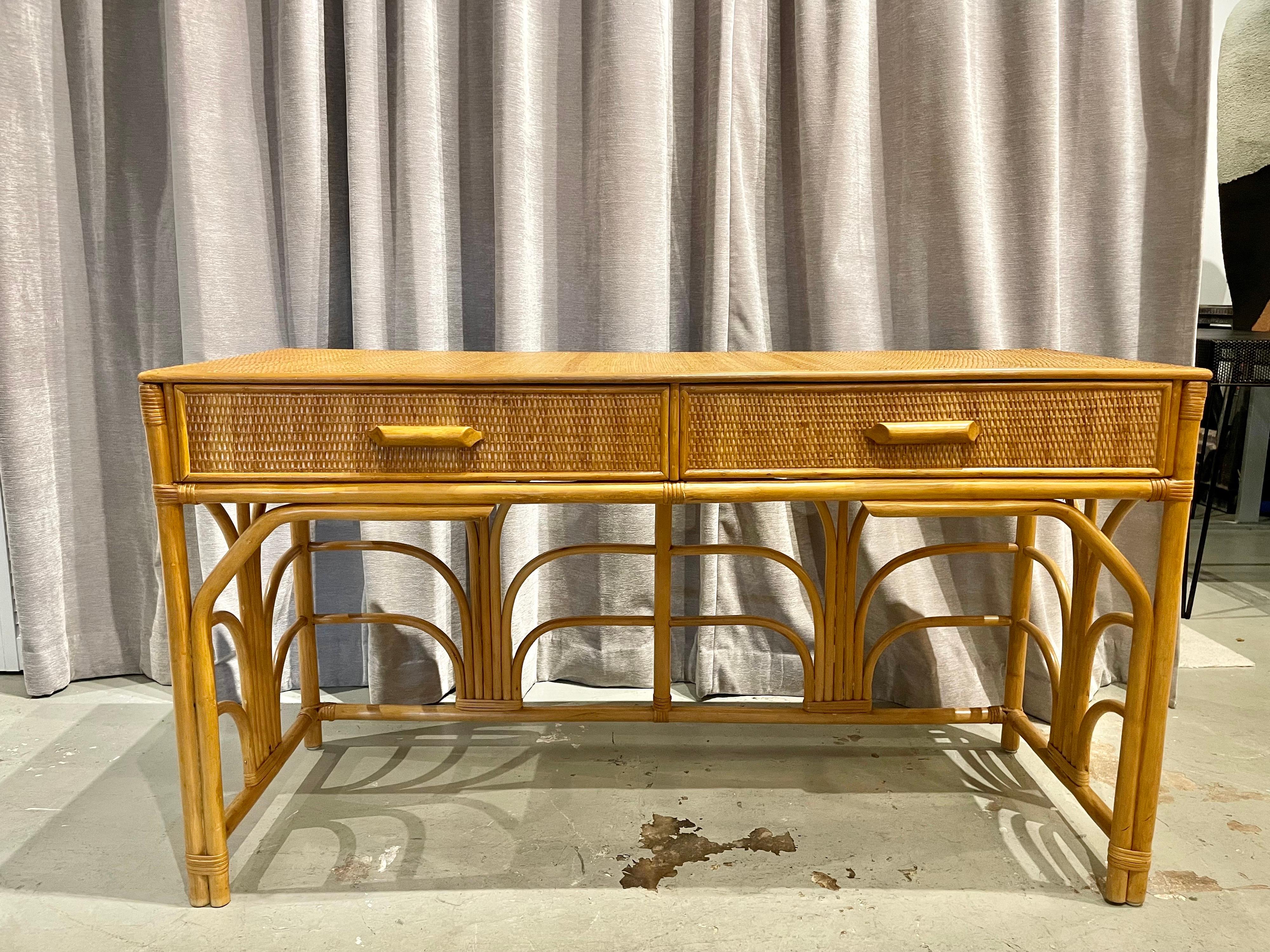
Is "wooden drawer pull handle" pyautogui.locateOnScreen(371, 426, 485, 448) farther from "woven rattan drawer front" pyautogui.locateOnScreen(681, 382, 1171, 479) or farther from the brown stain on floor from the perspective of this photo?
the brown stain on floor

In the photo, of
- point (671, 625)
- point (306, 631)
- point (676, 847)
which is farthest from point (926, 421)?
point (306, 631)

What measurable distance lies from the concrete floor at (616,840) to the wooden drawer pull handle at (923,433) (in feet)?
2.20

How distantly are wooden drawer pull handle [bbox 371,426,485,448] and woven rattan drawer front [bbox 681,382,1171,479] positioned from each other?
11.8 inches

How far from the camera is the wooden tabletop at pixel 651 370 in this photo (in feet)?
3.92

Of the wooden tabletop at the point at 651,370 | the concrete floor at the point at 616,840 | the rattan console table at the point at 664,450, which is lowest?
the concrete floor at the point at 616,840

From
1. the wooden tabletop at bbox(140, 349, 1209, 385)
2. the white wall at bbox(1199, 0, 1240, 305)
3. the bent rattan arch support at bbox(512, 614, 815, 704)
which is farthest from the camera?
the white wall at bbox(1199, 0, 1240, 305)

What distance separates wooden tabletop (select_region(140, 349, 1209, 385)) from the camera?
119 centimetres

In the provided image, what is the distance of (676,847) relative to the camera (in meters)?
1.43

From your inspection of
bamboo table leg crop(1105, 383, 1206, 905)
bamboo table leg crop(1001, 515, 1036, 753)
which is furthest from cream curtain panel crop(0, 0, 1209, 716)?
bamboo table leg crop(1105, 383, 1206, 905)

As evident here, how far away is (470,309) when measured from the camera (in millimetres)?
1895

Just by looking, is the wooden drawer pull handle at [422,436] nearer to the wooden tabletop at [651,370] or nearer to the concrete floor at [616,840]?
the wooden tabletop at [651,370]

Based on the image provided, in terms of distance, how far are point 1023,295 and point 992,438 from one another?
2.32ft

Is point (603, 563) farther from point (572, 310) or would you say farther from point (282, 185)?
point (282, 185)

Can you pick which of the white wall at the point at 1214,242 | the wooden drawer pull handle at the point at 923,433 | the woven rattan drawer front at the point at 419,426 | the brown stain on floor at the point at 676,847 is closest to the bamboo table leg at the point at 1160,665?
the wooden drawer pull handle at the point at 923,433
